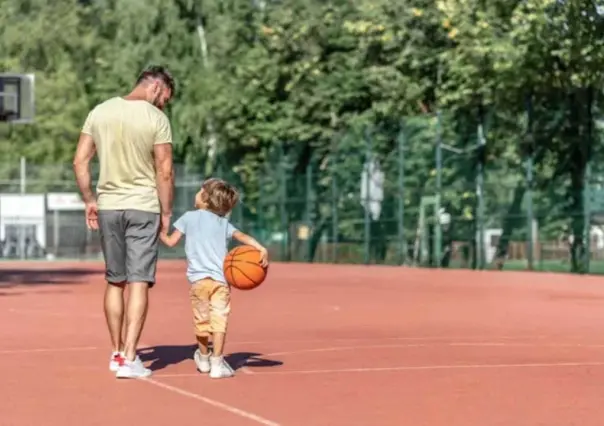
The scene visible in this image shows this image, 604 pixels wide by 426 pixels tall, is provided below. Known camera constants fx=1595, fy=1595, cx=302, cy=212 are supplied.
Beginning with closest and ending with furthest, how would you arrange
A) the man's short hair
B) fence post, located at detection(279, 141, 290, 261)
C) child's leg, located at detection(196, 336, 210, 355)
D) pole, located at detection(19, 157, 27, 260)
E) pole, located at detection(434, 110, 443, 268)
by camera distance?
the man's short hair < child's leg, located at detection(196, 336, 210, 355) < pole, located at detection(434, 110, 443, 268) < fence post, located at detection(279, 141, 290, 261) < pole, located at detection(19, 157, 27, 260)

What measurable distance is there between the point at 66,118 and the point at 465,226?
32.7m

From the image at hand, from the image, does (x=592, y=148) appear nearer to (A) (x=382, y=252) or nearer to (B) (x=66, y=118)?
(A) (x=382, y=252)

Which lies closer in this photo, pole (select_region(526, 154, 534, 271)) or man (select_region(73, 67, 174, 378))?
man (select_region(73, 67, 174, 378))

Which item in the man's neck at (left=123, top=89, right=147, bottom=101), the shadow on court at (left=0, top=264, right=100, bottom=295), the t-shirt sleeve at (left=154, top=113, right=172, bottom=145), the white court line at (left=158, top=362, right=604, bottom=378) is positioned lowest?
the shadow on court at (left=0, top=264, right=100, bottom=295)

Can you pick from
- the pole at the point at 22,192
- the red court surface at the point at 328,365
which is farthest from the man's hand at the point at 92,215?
the pole at the point at 22,192

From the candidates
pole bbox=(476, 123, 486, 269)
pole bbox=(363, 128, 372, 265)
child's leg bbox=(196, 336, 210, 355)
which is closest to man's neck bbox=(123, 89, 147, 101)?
child's leg bbox=(196, 336, 210, 355)

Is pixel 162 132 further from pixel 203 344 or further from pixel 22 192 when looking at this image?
pixel 22 192

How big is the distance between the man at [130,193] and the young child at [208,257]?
22 centimetres

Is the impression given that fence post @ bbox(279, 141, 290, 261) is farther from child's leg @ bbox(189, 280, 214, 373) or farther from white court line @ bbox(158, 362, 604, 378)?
child's leg @ bbox(189, 280, 214, 373)

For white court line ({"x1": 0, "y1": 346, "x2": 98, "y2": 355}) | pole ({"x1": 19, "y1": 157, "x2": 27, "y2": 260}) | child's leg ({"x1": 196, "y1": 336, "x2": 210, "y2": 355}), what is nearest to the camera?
child's leg ({"x1": 196, "y1": 336, "x2": 210, "y2": 355})

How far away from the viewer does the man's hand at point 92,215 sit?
995cm

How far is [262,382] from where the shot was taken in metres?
9.84

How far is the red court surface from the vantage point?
8289 mm

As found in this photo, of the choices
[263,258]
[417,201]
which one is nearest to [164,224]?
[263,258]
